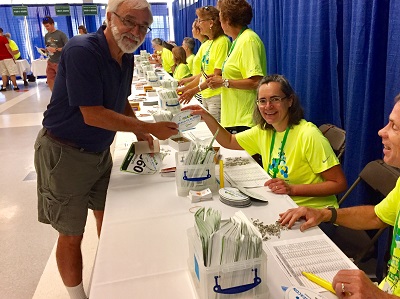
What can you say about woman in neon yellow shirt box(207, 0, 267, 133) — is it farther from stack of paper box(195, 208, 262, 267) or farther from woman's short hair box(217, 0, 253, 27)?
stack of paper box(195, 208, 262, 267)

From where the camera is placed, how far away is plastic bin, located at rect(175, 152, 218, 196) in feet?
4.42

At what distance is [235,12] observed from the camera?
8.14 feet

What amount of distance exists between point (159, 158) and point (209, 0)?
188 inches

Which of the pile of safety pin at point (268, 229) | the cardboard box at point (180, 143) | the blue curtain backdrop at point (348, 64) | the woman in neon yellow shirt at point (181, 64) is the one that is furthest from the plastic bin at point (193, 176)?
the woman in neon yellow shirt at point (181, 64)

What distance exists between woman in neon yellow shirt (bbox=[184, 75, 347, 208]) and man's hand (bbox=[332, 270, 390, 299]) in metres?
0.57

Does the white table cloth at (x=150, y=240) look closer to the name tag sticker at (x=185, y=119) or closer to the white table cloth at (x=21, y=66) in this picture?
the name tag sticker at (x=185, y=119)

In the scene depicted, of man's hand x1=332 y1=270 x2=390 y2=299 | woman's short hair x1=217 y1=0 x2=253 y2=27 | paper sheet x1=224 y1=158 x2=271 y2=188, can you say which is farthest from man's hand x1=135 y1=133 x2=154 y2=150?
woman's short hair x1=217 y1=0 x2=253 y2=27

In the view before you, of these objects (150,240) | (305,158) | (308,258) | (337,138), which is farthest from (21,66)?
(308,258)

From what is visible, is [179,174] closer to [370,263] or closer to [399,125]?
[399,125]

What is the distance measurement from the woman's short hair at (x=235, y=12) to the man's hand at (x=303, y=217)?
1.75m

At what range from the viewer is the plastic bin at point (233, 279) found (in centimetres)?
77

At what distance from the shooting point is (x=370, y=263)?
154 centimetres

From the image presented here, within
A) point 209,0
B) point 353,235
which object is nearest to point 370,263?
point 353,235

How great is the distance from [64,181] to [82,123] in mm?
278
